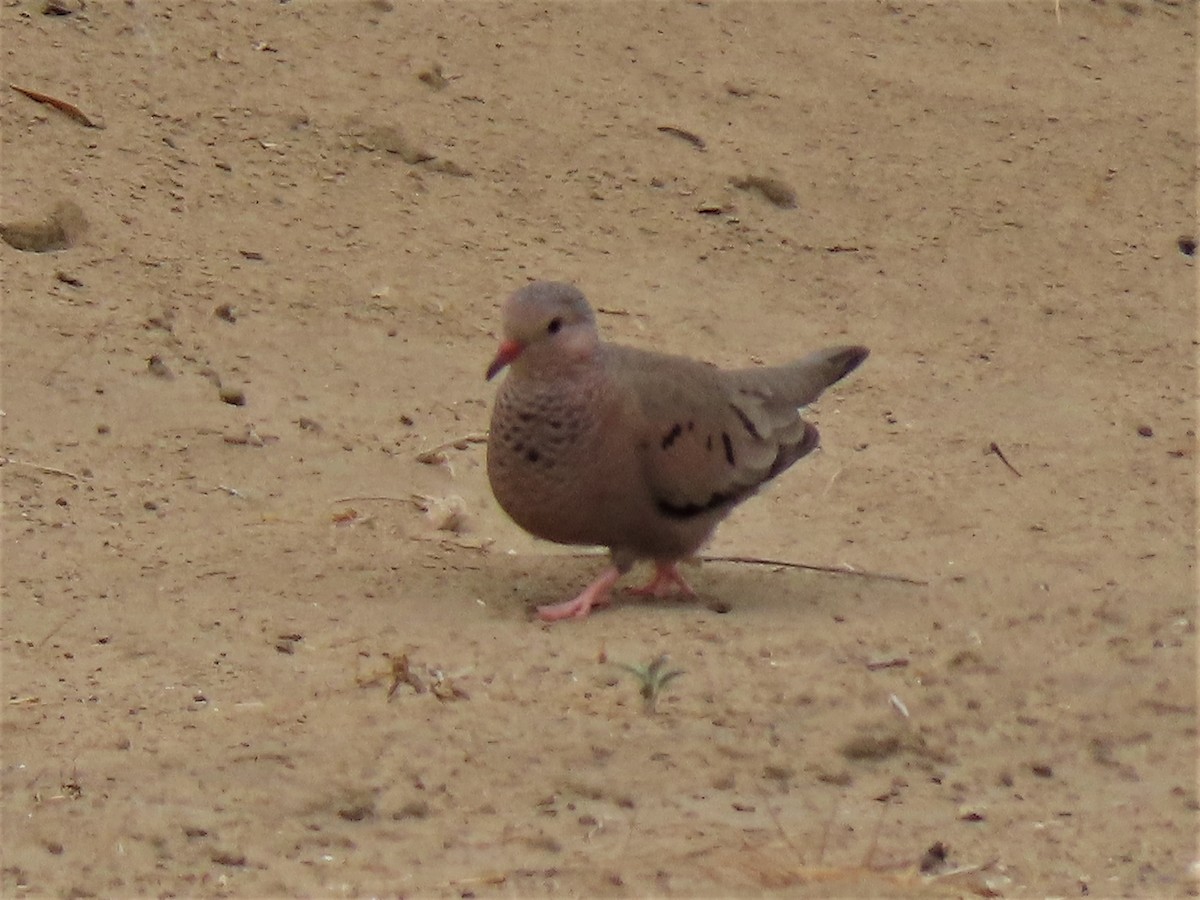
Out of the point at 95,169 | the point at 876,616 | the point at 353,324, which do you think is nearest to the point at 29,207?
the point at 95,169

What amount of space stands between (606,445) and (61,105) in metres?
3.05

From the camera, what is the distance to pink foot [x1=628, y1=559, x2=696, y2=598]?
19.1 ft

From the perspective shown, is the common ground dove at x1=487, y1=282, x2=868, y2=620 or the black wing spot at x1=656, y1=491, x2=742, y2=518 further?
the black wing spot at x1=656, y1=491, x2=742, y2=518

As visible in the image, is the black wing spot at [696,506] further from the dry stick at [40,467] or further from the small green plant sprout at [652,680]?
the dry stick at [40,467]

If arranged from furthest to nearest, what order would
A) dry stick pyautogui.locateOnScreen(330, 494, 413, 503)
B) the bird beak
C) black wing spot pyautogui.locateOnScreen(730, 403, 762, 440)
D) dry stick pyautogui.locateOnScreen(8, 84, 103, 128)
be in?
1. dry stick pyautogui.locateOnScreen(8, 84, 103, 128)
2. dry stick pyautogui.locateOnScreen(330, 494, 413, 503)
3. black wing spot pyautogui.locateOnScreen(730, 403, 762, 440)
4. the bird beak

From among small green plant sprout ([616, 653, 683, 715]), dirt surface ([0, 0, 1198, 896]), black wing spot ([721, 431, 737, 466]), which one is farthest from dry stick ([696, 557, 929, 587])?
small green plant sprout ([616, 653, 683, 715])

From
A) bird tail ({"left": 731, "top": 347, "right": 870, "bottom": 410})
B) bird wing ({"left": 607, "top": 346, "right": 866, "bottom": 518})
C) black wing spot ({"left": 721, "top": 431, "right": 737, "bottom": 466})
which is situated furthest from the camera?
bird tail ({"left": 731, "top": 347, "right": 870, "bottom": 410})

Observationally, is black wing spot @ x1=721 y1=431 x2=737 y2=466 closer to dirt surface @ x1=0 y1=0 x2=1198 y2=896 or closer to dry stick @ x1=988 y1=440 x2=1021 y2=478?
dirt surface @ x1=0 y1=0 x2=1198 y2=896

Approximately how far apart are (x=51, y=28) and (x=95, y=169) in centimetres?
81

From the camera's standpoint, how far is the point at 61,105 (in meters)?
7.52

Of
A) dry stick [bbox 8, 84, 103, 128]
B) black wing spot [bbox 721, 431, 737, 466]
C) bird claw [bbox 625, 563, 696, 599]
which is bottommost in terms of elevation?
bird claw [bbox 625, 563, 696, 599]

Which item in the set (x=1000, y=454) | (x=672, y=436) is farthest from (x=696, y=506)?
(x=1000, y=454)

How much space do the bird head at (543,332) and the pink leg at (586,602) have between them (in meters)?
0.56

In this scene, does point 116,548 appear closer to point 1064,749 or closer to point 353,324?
point 353,324
